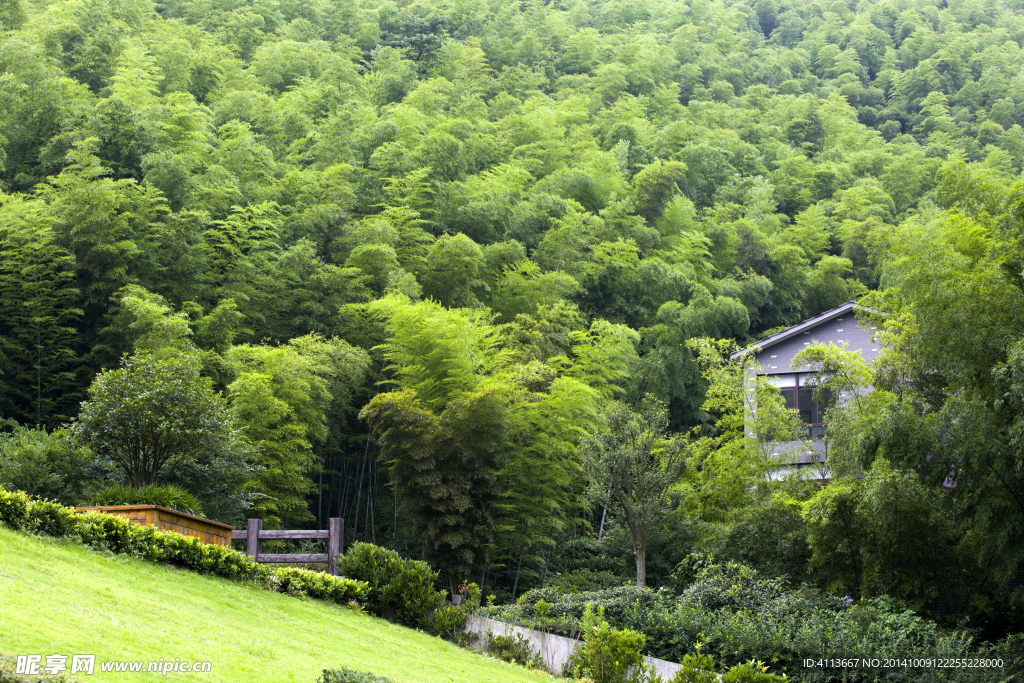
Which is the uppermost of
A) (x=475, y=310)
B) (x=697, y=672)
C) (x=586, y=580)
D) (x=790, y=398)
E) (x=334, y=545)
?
(x=475, y=310)

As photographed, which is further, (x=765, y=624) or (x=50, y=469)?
(x=50, y=469)

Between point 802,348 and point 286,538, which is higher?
point 802,348

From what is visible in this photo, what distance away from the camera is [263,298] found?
1856cm

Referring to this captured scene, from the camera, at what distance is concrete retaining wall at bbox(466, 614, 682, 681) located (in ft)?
30.3

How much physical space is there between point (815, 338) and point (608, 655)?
39.5 feet

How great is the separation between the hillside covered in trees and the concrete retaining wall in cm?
341

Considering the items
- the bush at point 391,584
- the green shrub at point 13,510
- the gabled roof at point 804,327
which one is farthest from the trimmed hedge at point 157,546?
the gabled roof at point 804,327

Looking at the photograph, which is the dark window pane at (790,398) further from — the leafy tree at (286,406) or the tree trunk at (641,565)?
the leafy tree at (286,406)

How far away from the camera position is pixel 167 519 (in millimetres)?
8422


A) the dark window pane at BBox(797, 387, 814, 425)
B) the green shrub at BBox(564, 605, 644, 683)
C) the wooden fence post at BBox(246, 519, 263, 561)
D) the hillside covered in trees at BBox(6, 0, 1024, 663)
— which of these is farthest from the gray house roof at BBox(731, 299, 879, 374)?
the wooden fence post at BBox(246, 519, 263, 561)

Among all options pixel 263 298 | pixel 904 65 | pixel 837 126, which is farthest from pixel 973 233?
pixel 904 65

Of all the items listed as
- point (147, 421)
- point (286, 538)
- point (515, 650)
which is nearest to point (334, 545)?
point (286, 538)

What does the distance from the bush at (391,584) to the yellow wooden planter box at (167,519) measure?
1626 millimetres

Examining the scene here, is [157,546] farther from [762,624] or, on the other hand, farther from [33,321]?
[33,321]
